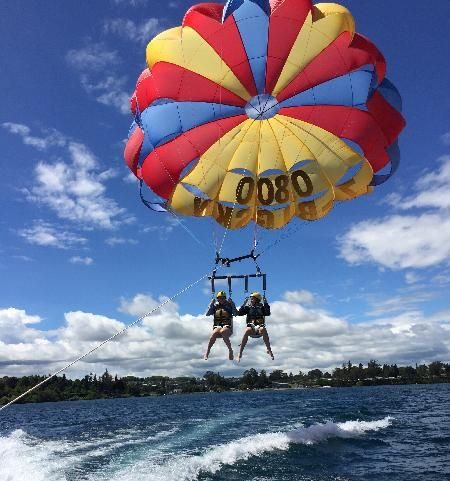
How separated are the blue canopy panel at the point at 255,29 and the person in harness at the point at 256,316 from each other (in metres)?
5.17

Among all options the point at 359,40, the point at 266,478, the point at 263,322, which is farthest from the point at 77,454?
the point at 359,40

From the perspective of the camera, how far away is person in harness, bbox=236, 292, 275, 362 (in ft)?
38.7

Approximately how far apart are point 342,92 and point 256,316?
19.1ft

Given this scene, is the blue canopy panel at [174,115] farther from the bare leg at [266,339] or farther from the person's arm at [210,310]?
the bare leg at [266,339]

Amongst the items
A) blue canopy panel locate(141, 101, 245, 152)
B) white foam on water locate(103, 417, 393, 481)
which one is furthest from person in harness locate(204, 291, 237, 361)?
white foam on water locate(103, 417, 393, 481)

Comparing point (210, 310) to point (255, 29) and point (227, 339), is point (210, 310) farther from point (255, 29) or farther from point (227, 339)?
point (255, 29)

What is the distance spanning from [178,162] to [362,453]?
13346mm

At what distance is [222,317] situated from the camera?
11.8 m

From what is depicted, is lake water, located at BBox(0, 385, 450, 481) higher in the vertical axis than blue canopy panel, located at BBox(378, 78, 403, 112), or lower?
lower

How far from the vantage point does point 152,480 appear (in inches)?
573

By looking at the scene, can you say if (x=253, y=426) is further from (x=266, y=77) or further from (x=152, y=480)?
(x=266, y=77)

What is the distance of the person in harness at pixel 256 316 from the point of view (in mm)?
11797

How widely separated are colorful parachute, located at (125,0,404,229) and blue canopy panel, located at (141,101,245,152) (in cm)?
3

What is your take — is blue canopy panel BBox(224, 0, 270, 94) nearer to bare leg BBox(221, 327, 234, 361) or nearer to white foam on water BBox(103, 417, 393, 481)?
bare leg BBox(221, 327, 234, 361)
